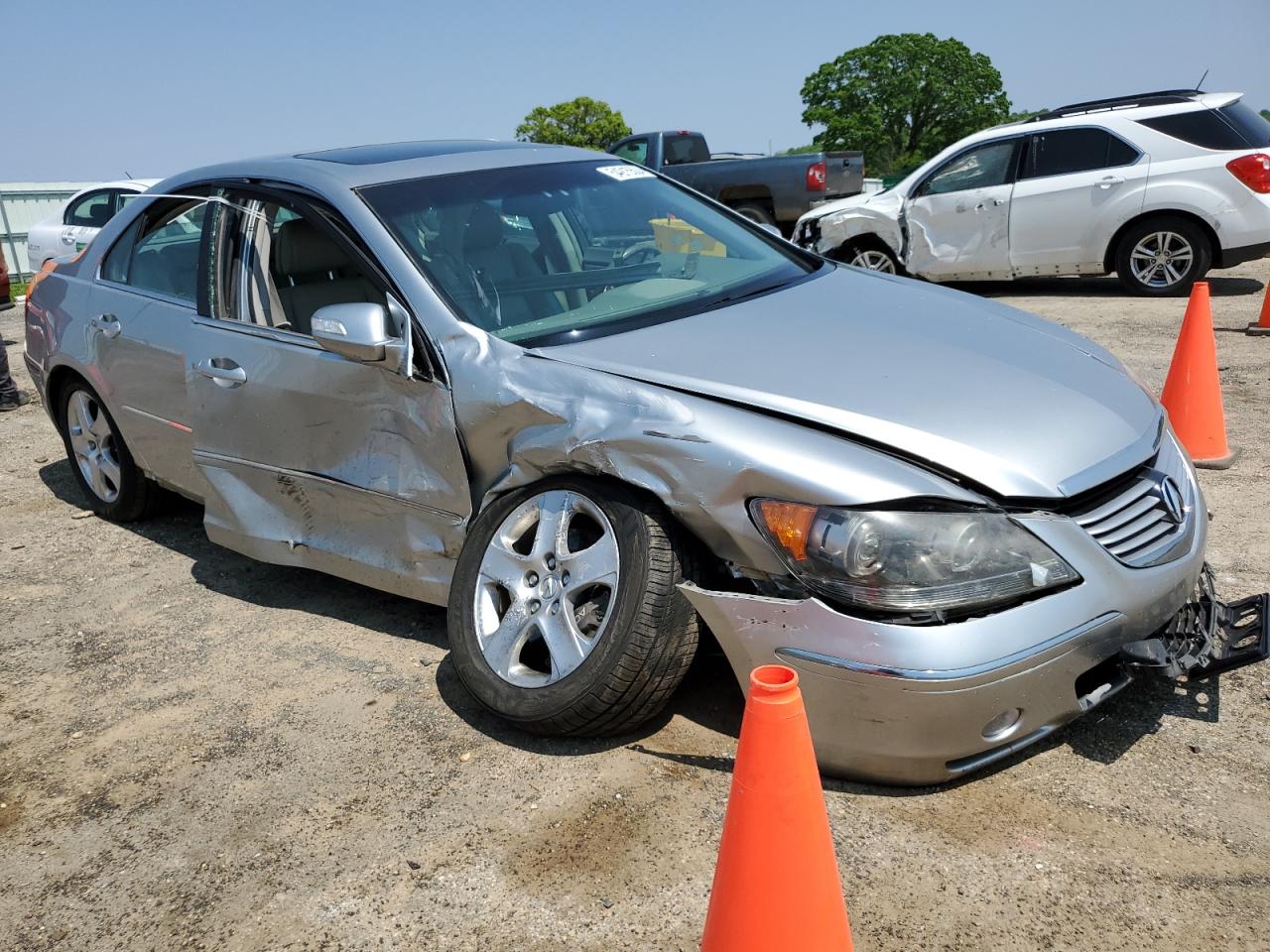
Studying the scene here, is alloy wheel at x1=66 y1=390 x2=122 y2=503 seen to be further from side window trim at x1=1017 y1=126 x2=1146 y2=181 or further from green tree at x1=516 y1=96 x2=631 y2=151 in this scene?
green tree at x1=516 y1=96 x2=631 y2=151

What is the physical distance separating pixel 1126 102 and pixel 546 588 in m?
8.86

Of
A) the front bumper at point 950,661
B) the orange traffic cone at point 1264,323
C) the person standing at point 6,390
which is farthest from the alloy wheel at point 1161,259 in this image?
the person standing at point 6,390

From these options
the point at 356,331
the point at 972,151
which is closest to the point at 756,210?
the point at 972,151

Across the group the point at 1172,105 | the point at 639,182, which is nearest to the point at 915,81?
the point at 1172,105

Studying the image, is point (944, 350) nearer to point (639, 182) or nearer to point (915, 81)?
point (639, 182)

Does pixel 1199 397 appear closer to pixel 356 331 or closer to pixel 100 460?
pixel 356 331

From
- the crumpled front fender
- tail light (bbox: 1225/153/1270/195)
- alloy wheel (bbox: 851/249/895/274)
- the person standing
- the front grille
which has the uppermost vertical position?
tail light (bbox: 1225/153/1270/195)

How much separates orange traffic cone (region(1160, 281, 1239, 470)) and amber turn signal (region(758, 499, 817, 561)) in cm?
333

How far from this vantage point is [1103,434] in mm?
2896

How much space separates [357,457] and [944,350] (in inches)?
72.2

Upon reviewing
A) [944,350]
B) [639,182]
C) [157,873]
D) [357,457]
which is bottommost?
[157,873]

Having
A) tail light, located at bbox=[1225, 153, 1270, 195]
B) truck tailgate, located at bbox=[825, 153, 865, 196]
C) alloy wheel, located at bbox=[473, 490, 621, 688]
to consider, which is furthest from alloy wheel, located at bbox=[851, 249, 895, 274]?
alloy wheel, located at bbox=[473, 490, 621, 688]

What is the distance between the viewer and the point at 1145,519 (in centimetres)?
283

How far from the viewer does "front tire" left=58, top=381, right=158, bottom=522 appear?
509 centimetres
